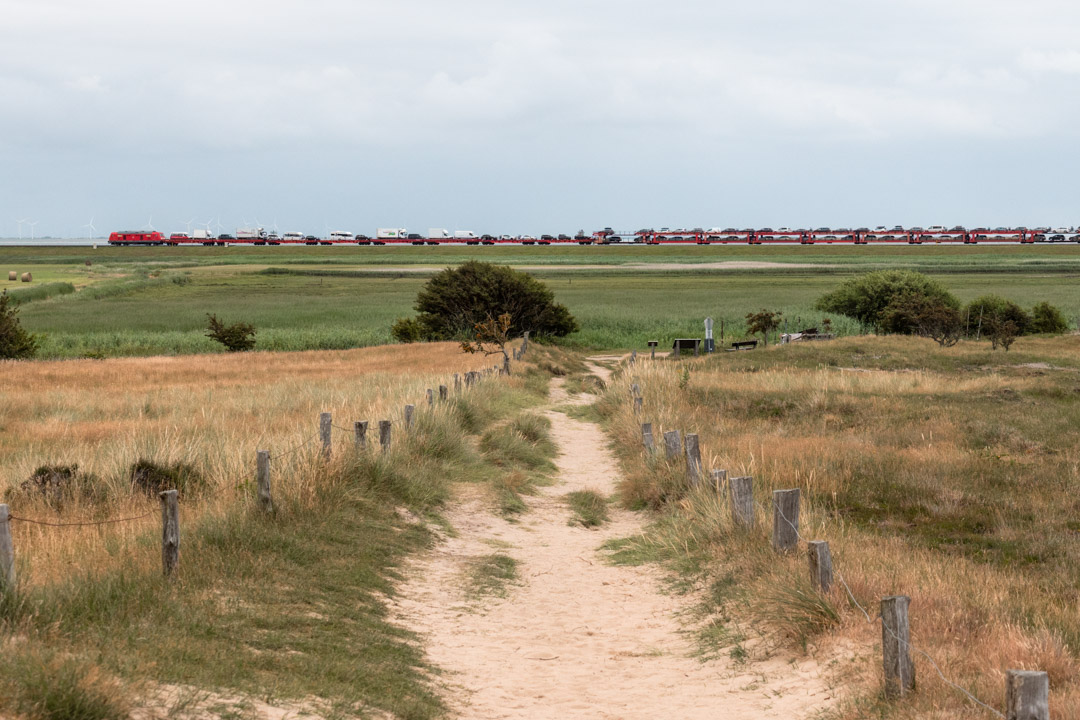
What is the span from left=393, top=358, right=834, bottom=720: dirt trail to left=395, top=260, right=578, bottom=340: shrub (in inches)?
1578

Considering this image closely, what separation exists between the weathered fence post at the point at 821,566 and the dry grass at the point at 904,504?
128 mm

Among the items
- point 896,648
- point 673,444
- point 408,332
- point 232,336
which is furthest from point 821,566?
point 408,332

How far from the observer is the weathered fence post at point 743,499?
10.8 metres

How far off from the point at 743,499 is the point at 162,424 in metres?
13.4

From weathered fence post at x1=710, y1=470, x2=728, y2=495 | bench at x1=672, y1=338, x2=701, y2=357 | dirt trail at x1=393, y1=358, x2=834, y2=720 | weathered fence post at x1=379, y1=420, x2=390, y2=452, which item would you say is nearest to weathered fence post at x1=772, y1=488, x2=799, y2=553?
dirt trail at x1=393, y1=358, x2=834, y2=720

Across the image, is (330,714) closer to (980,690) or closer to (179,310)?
(980,690)

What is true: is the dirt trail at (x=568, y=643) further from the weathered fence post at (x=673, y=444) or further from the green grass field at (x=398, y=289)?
the green grass field at (x=398, y=289)

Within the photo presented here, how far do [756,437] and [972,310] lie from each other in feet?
138

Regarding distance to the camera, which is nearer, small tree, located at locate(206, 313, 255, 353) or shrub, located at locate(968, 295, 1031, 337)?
small tree, located at locate(206, 313, 255, 353)

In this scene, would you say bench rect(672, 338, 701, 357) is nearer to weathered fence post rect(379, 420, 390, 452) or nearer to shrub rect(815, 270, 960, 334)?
shrub rect(815, 270, 960, 334)

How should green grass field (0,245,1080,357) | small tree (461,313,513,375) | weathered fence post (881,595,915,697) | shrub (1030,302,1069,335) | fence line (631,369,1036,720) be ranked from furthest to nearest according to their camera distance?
1. green grass field (0,245,1080,357)
2. shrub (1030,302,1069,335)
3. small tree (461,313,513,375)
4. weathered fence post (881,595,915,697)
5. fence line (631,369,1036,720)

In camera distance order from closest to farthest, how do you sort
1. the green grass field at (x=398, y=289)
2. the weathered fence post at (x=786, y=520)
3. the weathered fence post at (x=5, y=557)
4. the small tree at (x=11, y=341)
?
the weathered fence post at (x=5, y=557)
the weathered fence post at (x=786, y=520)
the small tree at (x=11, y=341)
the green grass field at (x=398, y=289)

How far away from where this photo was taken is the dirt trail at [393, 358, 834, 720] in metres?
7.49

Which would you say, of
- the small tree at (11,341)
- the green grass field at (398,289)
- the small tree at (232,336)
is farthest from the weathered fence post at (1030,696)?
the green grass field at (398,289)
